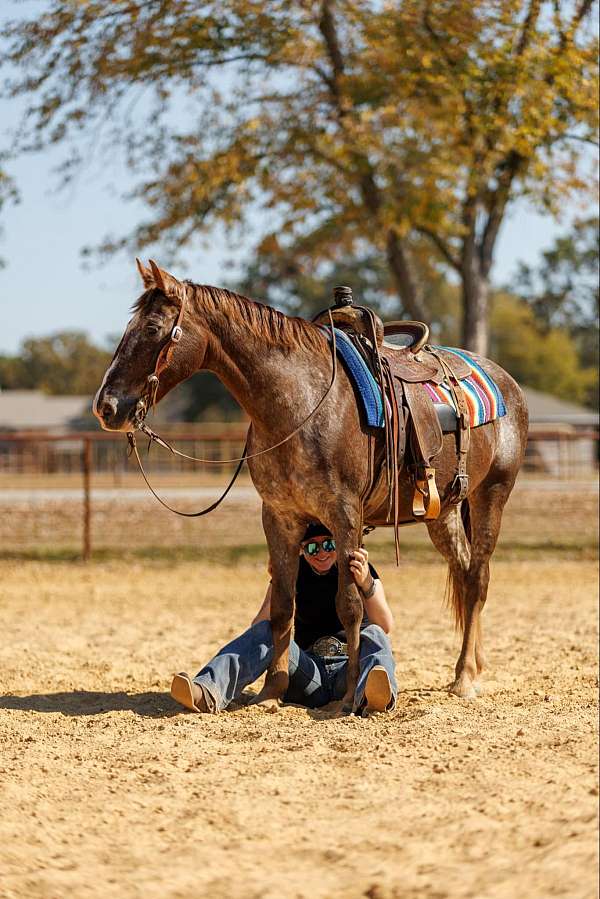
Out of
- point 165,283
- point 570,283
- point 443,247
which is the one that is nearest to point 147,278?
point 165,283

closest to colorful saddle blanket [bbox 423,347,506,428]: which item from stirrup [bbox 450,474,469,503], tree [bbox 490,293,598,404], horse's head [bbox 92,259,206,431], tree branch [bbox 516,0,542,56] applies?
stirrup [bbox 450,474,469,503]

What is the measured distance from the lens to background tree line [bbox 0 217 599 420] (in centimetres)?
3641

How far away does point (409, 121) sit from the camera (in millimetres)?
12242

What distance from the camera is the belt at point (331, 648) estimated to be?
15.8 feet

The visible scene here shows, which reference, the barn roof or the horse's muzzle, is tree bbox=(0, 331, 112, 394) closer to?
the barn roof

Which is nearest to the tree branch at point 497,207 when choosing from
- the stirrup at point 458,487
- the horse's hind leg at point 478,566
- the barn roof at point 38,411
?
the horse's hind leg at point 478,566

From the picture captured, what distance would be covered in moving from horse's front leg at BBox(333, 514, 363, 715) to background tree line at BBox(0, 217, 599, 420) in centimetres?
2430

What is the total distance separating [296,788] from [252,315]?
6.77ft

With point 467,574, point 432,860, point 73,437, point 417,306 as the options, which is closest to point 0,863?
point 432,860

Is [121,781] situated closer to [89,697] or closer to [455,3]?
[89,697]

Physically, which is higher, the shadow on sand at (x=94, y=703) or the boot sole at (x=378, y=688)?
the boot sole at (x=378, y=688)

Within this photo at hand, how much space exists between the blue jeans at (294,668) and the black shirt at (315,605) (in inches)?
6.4

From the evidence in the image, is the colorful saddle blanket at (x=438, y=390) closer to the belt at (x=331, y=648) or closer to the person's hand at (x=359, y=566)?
the person's hand at (x=359, y=566)

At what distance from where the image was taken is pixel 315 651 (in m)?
4.85
